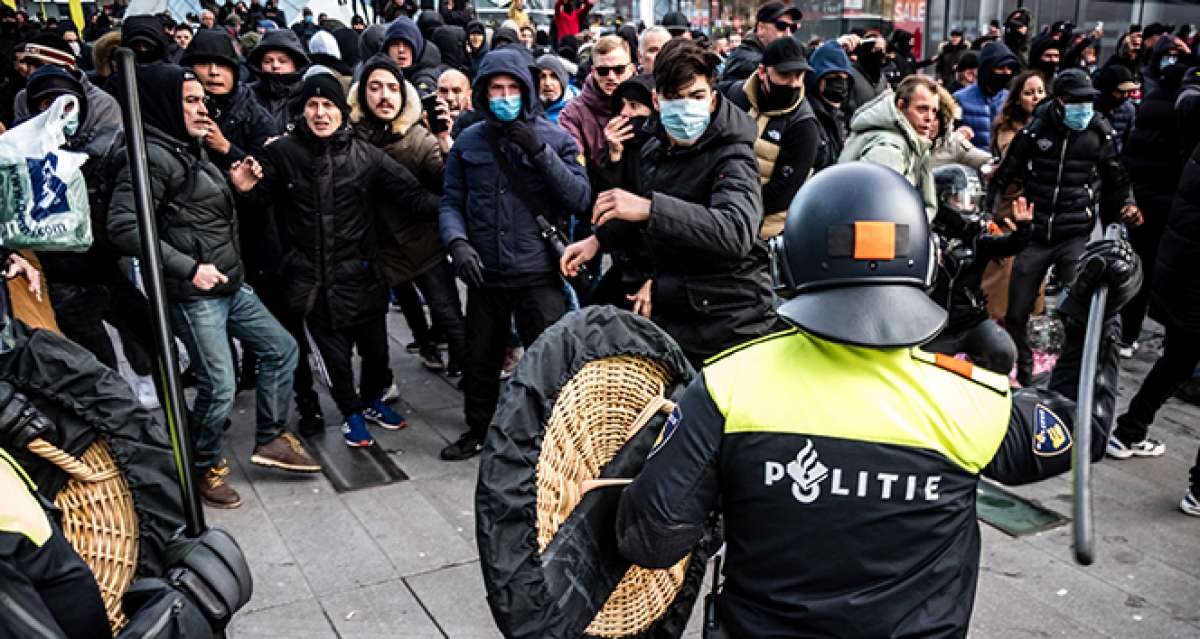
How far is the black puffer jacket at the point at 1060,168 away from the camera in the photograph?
614 cm

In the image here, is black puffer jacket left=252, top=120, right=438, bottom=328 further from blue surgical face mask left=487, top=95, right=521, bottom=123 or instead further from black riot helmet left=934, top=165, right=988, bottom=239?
black riot helmet left=934, top=165, right=988, bottom=239

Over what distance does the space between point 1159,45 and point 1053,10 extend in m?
10.6

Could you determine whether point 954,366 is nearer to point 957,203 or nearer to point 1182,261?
point 957,203

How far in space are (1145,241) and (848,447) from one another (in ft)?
20.0

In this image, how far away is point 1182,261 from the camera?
5070mm

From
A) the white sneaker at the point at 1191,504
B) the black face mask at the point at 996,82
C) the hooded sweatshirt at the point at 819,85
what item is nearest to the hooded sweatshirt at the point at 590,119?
the hooded sweatshirt at the point at 819,85

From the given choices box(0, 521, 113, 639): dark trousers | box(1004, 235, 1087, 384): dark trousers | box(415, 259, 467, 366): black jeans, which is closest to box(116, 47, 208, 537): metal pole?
box(0, 521, 113, 639): dark trousers

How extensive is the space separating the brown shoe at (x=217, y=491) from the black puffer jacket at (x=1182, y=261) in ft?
15.3

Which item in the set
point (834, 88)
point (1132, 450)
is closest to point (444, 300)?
point (834, 88)

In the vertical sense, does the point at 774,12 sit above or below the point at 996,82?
above

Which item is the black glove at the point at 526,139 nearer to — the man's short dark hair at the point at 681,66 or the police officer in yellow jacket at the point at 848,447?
the man's short dark hair at the point at 681,66

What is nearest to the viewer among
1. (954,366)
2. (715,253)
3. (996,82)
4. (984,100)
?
(954,366)

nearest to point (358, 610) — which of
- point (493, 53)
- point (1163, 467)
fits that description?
point (493, 53)

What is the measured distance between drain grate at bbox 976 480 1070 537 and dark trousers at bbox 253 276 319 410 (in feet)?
11.6
